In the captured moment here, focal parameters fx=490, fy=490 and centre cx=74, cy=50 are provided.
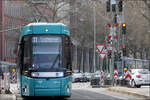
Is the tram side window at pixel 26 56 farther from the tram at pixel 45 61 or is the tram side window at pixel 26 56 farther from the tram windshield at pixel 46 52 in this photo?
the tram windshield at pixel 46 52

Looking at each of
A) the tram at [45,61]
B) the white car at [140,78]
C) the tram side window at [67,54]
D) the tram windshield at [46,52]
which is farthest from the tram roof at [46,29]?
the white car at [140,78]

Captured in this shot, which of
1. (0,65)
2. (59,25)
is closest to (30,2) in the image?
(0,65)

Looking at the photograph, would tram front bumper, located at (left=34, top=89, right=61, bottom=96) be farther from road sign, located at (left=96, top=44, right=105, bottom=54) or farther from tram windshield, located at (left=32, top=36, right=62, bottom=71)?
road sign, located at (left=96, top=44, right=105, bottom=54)

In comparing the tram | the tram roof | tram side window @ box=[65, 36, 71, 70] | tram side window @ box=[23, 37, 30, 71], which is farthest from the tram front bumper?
the tram roof

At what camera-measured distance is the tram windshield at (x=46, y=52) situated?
1988 cm

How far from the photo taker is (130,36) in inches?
2822

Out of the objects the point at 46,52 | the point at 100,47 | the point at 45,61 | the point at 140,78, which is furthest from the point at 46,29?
the point at 140,78

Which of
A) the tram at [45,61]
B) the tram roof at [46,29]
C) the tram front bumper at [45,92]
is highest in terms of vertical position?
the tram roof at [46,29]

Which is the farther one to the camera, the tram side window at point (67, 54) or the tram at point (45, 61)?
the tram side window at point (67, 54)

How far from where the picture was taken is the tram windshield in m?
19.9

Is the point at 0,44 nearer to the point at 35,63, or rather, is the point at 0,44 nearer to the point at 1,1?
the point at 1,1

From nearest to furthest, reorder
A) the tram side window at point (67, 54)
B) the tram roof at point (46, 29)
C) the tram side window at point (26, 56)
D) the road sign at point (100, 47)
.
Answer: the tram side window at point (26, 56) → the tram side window at point (67, 54) → the tram roof at point (46, 29) → the road sign at point (100, 47)

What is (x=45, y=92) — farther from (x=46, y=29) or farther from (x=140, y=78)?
(x=140, y=78)

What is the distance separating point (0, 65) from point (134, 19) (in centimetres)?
1983
